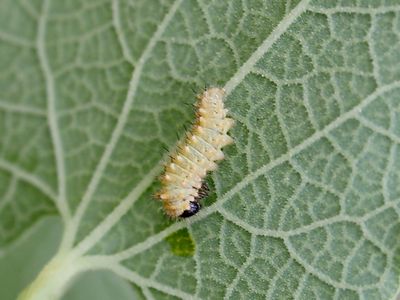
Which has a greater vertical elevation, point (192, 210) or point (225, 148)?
point (225, 148)

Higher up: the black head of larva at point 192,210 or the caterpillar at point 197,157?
the caterpillar at point 197,157

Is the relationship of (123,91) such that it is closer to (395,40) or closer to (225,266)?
(225,266)

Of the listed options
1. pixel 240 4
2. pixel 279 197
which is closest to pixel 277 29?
pixel 240 4

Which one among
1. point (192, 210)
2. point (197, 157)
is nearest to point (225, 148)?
point (197, 157)

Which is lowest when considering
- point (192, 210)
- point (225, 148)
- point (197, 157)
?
point (192, 210)

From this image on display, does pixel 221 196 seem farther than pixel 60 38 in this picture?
No

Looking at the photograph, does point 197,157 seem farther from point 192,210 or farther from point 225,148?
→ point 192,210
